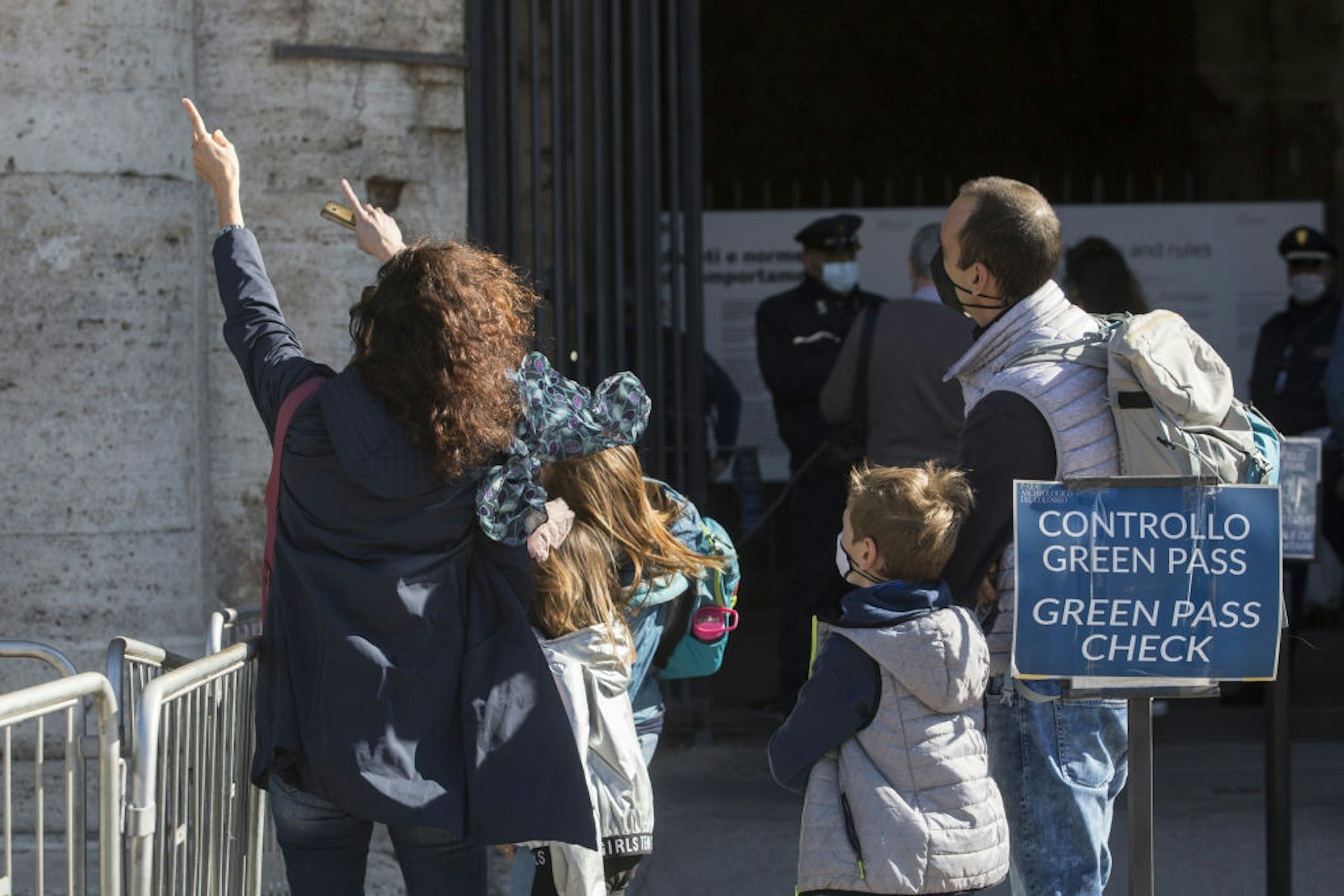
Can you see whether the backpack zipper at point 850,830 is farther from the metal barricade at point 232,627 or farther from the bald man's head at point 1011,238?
the metal barricade at point 232,627

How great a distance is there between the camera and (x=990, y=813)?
9.76 feet

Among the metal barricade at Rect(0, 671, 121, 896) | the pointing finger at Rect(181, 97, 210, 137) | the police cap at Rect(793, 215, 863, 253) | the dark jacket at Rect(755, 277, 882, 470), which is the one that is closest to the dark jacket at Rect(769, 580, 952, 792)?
the metal barricade at Rect(0, 671, 121, 896)

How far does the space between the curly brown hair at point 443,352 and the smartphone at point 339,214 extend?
390 millimetres

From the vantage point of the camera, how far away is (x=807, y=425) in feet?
20.3

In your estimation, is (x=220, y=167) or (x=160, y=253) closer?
(x=220, y=167)

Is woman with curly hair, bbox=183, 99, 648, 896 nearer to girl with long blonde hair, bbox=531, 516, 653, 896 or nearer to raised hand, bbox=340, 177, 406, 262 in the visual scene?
girl with long blonde hair, bbox=531, 516, 653, 896

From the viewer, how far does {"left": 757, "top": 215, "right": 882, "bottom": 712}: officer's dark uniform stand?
607 cm

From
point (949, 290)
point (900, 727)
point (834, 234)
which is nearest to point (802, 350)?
point (834, 234)

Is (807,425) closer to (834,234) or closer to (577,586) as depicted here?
(834,234)

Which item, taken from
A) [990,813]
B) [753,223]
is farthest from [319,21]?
[753,223]

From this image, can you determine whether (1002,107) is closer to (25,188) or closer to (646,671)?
(25,188)

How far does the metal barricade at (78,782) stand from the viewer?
2.62 m

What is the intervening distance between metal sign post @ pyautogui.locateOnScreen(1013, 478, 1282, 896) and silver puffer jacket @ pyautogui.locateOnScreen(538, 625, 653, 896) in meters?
0.82

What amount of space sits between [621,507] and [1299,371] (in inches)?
176
